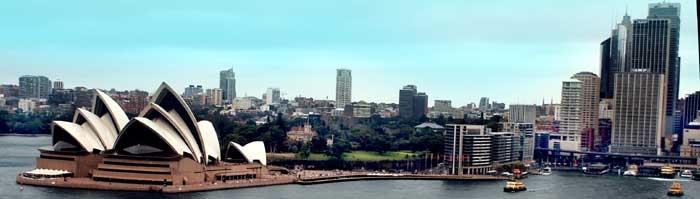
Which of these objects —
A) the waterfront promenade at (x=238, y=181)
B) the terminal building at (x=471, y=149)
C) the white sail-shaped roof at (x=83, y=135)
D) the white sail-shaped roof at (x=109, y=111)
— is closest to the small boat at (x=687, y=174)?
the terminal building at (x=471, y=149)

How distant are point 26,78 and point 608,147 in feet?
144

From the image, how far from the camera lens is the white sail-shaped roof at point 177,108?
21547mm

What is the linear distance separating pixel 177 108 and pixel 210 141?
1541mm

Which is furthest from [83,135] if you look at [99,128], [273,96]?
[273,96]

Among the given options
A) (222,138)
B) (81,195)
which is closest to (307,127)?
(222,138)

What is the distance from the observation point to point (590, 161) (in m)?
40.0

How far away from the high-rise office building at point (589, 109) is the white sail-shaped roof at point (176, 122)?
27.4 m

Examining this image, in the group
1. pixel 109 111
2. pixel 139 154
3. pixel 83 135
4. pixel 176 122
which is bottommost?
pixel 139 154

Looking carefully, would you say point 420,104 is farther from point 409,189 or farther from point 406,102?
point 409,189

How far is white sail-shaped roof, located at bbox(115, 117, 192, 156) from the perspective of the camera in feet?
66.3

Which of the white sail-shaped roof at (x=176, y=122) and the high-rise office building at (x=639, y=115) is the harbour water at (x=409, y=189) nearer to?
the white sail-shaped roof at (x=176, y=122)

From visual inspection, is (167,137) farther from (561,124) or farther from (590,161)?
(561,124)

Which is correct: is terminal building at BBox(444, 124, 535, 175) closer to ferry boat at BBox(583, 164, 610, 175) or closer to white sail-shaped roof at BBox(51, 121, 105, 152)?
ferry boat at BBox(583, 164, 610, 175)

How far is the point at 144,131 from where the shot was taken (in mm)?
20391
